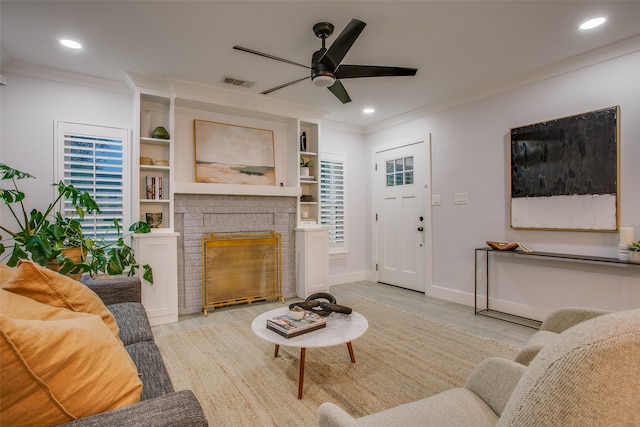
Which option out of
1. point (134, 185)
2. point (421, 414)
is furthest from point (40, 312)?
point (134, 185)

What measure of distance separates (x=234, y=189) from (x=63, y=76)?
6.84 ft

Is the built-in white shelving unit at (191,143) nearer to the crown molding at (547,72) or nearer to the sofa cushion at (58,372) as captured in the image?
the crown molding at (547,72)

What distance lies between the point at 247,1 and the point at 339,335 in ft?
7.84

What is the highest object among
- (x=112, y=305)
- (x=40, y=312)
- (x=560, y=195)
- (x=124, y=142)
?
(x=124, y=142)

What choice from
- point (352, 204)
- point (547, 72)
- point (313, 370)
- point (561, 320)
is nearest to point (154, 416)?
point (313, 370)

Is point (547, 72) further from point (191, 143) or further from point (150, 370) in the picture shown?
point (150, 370)

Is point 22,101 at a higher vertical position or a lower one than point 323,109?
lower

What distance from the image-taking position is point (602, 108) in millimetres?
2984

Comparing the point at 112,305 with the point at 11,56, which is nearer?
Answer: the point at 112,305

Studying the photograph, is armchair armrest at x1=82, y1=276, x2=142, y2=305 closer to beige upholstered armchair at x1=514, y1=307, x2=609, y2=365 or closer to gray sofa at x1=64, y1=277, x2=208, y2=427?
gray sofa at x1=64, y1=277, x2=208, y2=427

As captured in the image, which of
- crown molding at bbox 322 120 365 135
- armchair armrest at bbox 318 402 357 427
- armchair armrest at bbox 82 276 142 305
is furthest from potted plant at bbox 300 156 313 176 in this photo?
armchair armrest at bbox 318 402 357 427

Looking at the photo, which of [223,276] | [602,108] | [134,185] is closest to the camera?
[602,108]

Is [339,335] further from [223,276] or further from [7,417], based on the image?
[223,276]

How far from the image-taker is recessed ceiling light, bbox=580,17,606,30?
2504 millimetres
